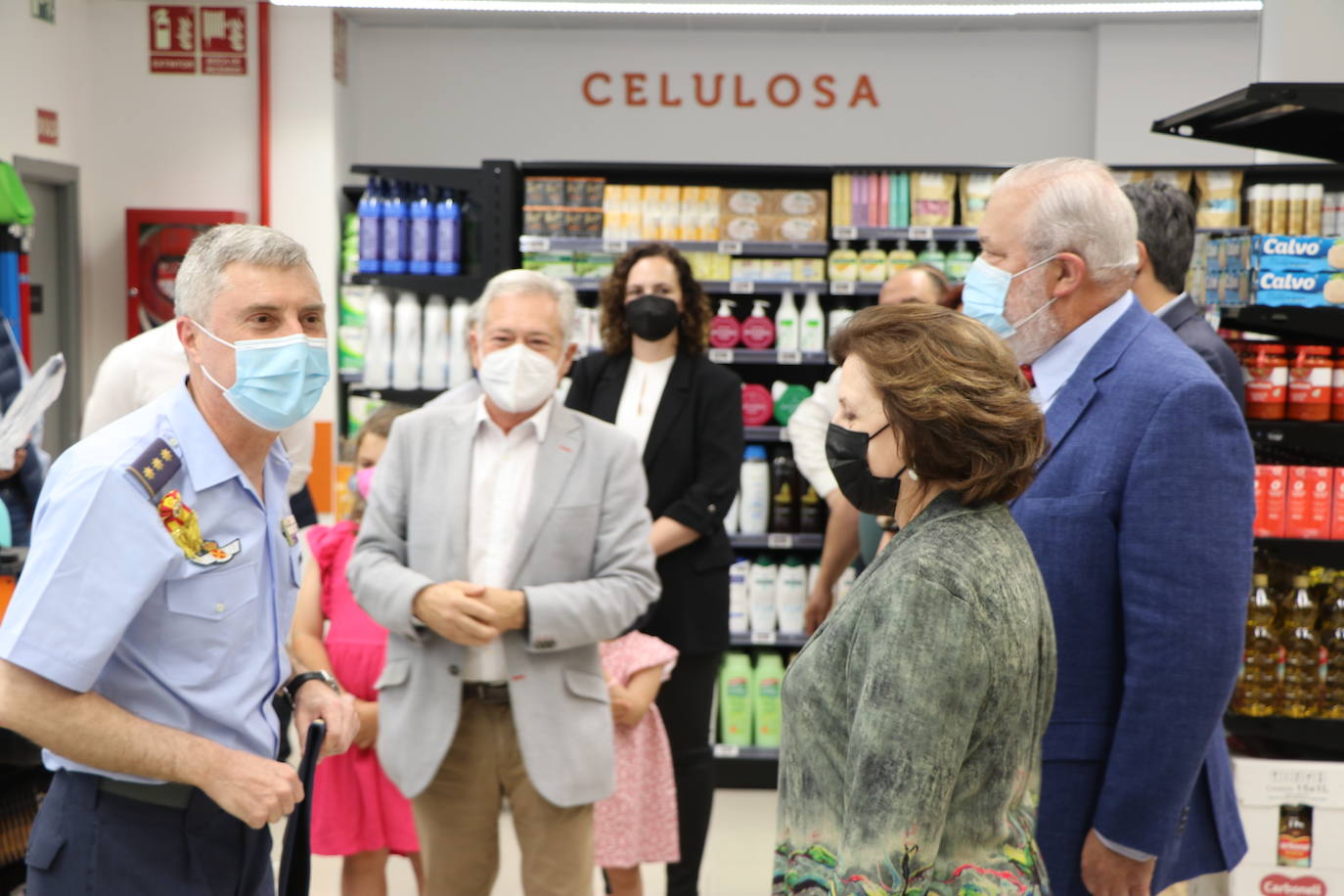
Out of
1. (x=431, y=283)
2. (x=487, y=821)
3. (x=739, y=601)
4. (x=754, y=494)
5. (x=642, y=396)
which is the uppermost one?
(x=431, y=283)

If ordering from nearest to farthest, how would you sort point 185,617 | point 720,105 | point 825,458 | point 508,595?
point 185,617, point 508,595, point 825,458, point 720,105

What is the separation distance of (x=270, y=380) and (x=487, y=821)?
127 centimetres

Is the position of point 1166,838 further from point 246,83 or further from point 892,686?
point 246,83

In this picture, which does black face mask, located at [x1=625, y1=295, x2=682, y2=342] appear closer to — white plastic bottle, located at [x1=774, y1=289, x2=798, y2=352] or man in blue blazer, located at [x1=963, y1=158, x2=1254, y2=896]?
man in blue blazer, located at [x1=963, y1=158, x2=1254, y2=896]

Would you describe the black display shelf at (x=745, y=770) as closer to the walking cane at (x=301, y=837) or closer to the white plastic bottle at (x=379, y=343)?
the white plastic bottle at (x=379, y=343)

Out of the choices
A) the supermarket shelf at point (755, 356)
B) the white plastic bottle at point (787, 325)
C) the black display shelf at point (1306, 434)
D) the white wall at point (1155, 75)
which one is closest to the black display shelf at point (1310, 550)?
the black display shelf at point (1306, 434)

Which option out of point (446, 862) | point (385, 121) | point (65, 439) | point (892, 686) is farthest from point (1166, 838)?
point (385, 121)

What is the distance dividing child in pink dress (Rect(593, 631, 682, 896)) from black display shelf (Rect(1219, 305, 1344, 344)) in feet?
5.60

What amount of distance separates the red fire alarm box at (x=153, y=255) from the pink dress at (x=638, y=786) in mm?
4567

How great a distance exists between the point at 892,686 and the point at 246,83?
6.52 metres

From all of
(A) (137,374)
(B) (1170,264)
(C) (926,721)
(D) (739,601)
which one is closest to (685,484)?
(B) (1170,264)

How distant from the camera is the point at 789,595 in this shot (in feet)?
18.5

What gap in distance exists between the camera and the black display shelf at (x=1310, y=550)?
335cm

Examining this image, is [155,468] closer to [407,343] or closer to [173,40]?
[407,343]
